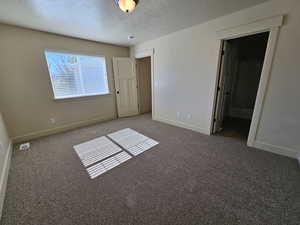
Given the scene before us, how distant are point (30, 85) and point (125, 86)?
245 cm

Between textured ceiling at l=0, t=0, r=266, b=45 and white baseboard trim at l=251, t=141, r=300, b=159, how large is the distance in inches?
93.1

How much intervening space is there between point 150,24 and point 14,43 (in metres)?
2.82

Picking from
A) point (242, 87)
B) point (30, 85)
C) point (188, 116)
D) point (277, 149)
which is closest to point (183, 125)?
point (188, 116)

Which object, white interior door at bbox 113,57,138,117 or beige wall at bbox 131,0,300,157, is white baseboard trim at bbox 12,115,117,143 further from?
beige wall at bbox 131,0,300,157

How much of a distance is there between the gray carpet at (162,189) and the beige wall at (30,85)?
0.80m

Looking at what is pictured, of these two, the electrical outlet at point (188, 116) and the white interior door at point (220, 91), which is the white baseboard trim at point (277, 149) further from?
the electrical outlet at point (188, 116)

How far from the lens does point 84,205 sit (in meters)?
1.35

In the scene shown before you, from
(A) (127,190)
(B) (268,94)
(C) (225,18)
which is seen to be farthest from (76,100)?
(B) (268,94)

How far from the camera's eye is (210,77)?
264 cm

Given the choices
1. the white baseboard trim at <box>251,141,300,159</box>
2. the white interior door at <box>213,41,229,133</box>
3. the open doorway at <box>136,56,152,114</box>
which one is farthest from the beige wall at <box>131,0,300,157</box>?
the open doorway at <box>136,56,152,114</box>

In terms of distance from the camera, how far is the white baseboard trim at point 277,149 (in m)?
1.98

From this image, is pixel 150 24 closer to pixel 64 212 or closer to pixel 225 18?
pixel 225 18

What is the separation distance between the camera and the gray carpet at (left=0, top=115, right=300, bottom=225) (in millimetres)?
1210

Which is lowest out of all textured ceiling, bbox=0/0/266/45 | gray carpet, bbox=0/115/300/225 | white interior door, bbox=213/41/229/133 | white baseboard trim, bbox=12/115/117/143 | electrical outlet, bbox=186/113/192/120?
gray carpet, bbox=0/115/300/225
